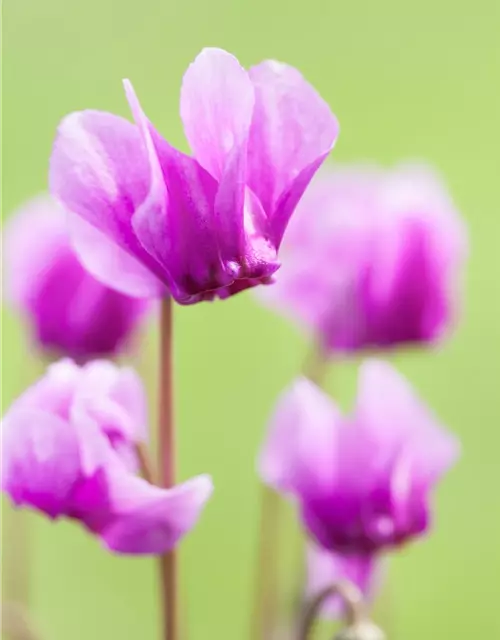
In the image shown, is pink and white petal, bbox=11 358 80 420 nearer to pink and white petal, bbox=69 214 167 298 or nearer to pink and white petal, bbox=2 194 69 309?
pink and white petal, bbox=69 214 167 298

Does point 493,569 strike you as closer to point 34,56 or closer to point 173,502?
point 34,56

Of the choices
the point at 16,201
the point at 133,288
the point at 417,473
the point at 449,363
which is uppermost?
the point at 133,288

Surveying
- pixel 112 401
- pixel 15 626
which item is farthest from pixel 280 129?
pixel 15 626

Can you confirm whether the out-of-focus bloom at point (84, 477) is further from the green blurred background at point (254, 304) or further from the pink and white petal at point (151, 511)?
the green blurred background at point (254, 304)

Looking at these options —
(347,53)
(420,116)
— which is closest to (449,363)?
(420,116)

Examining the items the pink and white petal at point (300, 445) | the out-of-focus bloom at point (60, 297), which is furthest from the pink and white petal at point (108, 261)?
the out-of-focus bloom at point (60, 297)

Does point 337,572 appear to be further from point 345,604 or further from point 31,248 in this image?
point 31,248
